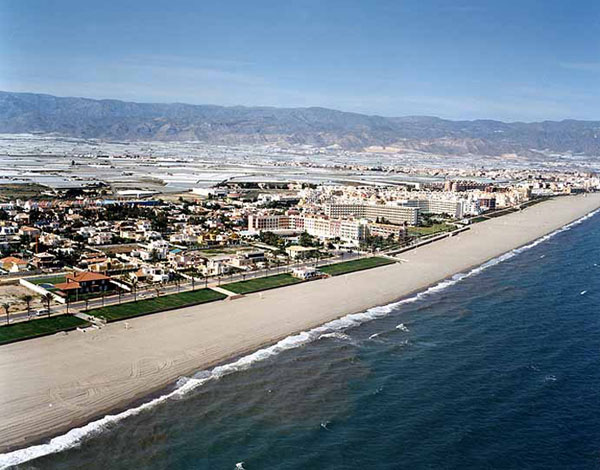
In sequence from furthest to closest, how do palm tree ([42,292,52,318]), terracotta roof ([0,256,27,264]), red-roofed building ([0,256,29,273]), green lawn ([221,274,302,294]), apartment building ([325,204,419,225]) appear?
apartment building ([325,204,419,225]) → terracotta roof ([0,256,27,264]) → red-roofed building ([0,256,29,273]) → green lawn ([221,274,302,294]) → palm tree ([42,292,52,318])

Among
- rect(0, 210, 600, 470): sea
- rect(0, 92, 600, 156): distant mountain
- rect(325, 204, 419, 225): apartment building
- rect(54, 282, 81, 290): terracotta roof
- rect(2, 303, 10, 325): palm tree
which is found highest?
rect(0, 92, 600, 156): distant mountain

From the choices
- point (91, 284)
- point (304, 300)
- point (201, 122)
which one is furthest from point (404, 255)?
point (201, 122)

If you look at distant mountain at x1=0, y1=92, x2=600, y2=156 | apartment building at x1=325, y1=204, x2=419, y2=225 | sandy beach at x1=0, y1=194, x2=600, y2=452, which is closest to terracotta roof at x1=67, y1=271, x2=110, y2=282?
sandy beach at x1=0, y1=194, x2=600, y2=452

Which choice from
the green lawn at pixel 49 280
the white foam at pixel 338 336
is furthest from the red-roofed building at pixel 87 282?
the white foam at pixel 338 336

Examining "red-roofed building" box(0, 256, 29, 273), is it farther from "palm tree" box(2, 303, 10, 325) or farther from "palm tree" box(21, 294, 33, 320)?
"palm tree" box(2, 303, 10, 325)

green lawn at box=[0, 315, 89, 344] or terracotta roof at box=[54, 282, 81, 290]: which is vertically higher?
terracotta roof at box=[54, 282, 81, 290]

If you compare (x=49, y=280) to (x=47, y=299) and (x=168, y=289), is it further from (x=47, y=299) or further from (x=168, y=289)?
(x=168, y=289)

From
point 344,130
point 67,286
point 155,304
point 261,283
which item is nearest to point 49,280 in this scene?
point 67,286
